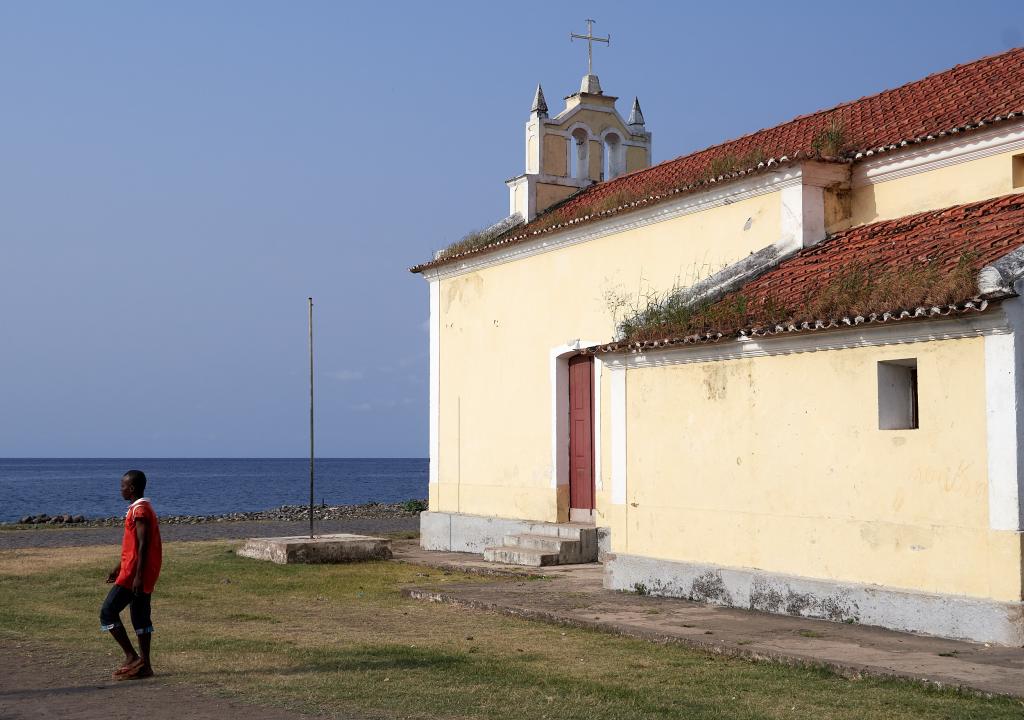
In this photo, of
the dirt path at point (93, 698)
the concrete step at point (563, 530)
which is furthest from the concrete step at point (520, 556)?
the dirt path at point (93, 698)

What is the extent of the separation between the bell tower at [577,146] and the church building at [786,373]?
1237 mm

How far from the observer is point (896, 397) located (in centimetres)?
1097

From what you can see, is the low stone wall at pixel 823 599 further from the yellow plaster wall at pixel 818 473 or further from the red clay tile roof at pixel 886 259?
the red clay tile roof at pixel 886 259

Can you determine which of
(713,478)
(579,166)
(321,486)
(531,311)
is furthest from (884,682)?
(321,486)

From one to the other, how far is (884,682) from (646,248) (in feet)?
31.2

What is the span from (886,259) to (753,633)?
13.8ft

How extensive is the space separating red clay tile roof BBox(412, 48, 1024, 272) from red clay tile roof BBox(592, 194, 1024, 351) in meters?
1.10

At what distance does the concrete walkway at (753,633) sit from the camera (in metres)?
8.69

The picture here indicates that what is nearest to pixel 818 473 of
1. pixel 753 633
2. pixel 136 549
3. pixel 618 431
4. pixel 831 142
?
pixel 753 633

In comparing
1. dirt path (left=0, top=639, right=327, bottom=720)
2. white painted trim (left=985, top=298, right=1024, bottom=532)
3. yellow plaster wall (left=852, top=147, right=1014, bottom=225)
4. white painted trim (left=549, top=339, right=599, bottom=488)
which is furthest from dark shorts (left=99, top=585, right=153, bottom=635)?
white painted trim (left=549, top=339, right=599, bottom=488)

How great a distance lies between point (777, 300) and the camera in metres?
A: 12.6

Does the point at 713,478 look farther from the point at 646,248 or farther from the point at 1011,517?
the point at 646,248

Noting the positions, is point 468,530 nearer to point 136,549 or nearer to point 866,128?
point 866,128

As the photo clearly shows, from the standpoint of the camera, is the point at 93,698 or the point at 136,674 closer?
the point at 93,698
